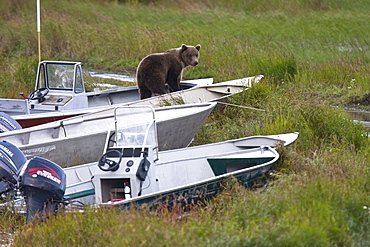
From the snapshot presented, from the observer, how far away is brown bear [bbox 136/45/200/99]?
1169 cm

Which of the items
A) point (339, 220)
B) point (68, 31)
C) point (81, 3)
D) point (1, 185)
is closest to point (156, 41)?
point (68, 31)

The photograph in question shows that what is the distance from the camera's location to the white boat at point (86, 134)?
28.1ft

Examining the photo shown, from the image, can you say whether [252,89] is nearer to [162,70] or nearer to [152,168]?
[162,70]

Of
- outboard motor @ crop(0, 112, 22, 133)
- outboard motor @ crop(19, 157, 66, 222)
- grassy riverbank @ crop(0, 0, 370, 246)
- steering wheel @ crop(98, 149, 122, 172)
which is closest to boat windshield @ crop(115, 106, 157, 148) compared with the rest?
steering wheel @ crop(98, 149, 122, 172)

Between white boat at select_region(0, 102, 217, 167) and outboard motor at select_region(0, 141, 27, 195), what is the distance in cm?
124

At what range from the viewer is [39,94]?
1108cm

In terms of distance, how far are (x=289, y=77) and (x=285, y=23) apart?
9076 millimetres

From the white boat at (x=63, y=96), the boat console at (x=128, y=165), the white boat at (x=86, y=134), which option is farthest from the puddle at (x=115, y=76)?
the boat console at (x=128, y=165)

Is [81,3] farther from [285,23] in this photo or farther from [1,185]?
[1,185]

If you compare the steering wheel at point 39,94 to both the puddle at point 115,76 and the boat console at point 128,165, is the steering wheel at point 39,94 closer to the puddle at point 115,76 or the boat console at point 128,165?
the boat console at point 128,165

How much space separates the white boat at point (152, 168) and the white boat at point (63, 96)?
246cm

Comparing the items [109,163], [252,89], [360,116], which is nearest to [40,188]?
[109,163]

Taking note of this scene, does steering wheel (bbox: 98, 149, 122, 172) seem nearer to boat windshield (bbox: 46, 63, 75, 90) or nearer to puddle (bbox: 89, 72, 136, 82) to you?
boat windshield (bbox: 46, 63, 75, 90)

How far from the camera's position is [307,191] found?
6.15 meters
